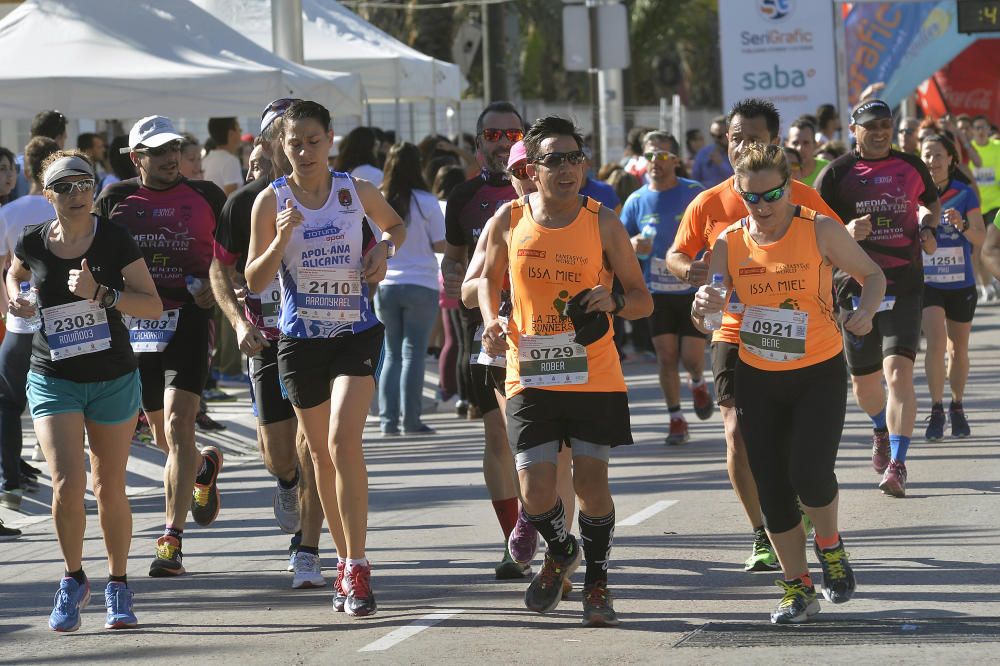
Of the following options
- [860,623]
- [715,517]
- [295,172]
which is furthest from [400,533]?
[860,623]

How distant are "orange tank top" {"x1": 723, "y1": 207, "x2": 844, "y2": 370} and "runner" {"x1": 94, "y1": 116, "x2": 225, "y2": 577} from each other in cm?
298

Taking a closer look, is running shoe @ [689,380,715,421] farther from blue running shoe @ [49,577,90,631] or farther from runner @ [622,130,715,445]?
blue running shoe @ [49,577,90,631]

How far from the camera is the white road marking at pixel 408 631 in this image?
22.0ft

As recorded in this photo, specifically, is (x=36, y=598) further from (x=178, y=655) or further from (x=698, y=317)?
(x=698, y=317)

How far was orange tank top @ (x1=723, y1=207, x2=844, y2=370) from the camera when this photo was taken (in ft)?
22.4

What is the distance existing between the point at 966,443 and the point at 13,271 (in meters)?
6.84

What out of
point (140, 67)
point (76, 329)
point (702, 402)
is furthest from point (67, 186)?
point (140, 67)

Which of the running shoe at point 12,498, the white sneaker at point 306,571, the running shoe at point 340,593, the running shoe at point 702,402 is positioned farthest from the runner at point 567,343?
the running shoe at point 702,402

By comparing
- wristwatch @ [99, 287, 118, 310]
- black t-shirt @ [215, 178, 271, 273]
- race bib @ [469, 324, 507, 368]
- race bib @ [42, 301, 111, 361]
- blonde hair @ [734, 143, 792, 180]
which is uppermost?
blonde hair @ [734, 143, 792, 180]

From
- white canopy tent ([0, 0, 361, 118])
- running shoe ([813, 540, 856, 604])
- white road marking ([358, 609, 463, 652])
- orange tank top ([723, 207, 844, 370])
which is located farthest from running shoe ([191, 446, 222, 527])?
white canopy tent ([0, 0, 361, 118])

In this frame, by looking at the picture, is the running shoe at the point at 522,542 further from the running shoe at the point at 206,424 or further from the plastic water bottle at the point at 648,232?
the running shoe at the point at 206,424

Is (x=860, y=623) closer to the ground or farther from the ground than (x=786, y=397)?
closer to the ground

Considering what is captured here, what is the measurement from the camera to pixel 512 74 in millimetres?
42594

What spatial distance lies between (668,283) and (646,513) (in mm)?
3154
